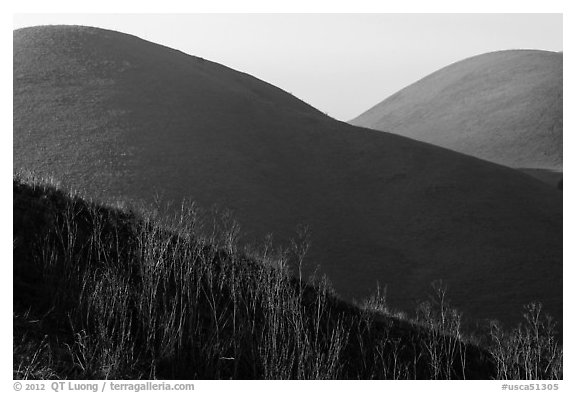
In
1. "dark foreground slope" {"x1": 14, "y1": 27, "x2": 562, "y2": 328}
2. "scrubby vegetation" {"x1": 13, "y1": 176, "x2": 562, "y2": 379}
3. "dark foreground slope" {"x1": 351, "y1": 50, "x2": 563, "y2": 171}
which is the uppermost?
"dark foreground slope" {"x1": 351, "y1": 50, "x2": 563, "y2": 171}

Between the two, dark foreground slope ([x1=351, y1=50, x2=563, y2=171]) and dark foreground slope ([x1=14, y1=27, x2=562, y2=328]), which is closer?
dark foreground slope ([x1=14, y1=27, x2=562, y2=328])

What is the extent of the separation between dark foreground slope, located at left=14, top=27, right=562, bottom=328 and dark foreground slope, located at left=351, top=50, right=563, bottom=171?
18547mm

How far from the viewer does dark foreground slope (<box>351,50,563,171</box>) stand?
50.1 metres

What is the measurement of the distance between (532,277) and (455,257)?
2.15 meters

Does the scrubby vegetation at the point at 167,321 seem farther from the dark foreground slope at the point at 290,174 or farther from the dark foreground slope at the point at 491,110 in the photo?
the dark foreground slope at the point at 491,110

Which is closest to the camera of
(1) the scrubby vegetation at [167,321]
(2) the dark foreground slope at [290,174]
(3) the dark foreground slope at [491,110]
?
(1) the scrubby vegetation at [167,321]

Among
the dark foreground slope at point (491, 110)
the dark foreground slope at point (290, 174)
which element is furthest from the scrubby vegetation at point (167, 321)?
the dark foreground slope at point (491, 110)

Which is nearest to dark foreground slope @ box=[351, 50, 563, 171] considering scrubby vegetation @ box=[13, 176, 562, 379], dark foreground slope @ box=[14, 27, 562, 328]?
dark foreground slope @ box=[14, 27, 562, 328]

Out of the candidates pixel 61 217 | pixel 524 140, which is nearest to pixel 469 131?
pixel 524 140

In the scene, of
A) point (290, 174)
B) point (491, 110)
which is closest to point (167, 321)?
point (290, 174)

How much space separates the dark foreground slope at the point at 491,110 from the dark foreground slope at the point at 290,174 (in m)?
18.5

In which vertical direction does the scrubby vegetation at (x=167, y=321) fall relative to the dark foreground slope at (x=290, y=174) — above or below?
below

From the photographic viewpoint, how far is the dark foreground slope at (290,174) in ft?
72.7

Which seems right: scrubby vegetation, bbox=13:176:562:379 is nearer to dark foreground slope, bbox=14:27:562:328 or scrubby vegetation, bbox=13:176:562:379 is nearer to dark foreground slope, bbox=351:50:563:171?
dark foreground slope, bbox=14:27:562:328
